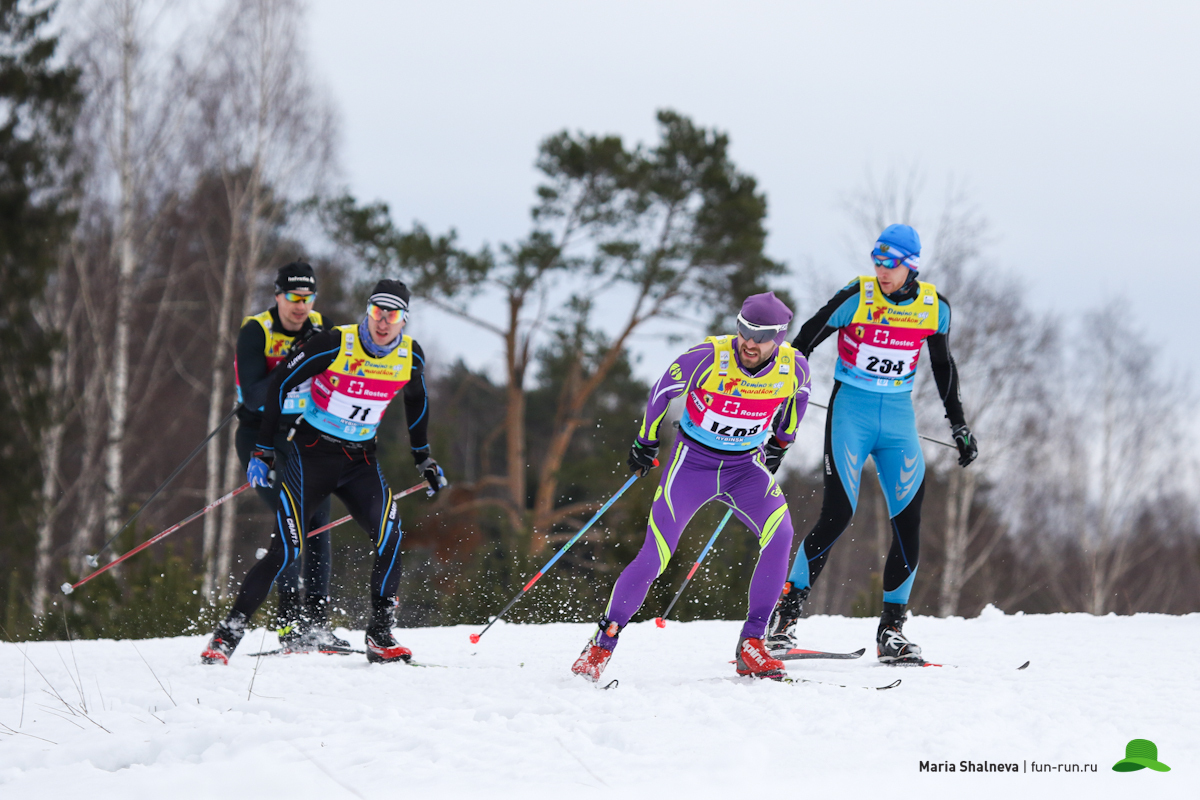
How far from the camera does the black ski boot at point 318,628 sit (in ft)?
18.2

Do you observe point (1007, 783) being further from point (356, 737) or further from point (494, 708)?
point (356, 737)

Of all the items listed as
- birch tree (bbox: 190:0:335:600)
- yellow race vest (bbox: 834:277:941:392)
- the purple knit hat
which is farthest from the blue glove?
birch tree (bbox: 190:0:335:600)

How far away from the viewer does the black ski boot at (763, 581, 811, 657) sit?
16.8ft

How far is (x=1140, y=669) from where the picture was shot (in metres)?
4.97

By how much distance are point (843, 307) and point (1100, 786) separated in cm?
276

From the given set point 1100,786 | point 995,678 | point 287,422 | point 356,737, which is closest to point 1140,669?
point 995,678

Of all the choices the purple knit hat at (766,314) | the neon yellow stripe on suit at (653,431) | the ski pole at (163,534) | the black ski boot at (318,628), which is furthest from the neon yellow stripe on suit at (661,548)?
the ski pole at (163,534)

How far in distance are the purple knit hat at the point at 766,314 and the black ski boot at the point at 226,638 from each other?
9.69ft

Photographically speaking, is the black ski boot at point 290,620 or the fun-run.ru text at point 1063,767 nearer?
the fun-run.ru text at point 1063,767

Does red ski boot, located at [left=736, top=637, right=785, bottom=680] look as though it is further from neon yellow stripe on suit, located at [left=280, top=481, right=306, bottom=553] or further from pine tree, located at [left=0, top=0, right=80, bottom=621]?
pine tree, located at [left=0, top=0, right=80, bottom=621]

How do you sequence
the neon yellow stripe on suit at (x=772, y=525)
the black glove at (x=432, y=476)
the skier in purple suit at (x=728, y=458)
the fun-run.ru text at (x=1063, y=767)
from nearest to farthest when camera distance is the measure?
1. the fun-run.ru text at (x=1063, y=767)
2. the skier in purple suit at (x=728, y=458)
3. the neon yellow stripe on suit at (x=772, y=525)
4. the black glove at (x=432, y=476)

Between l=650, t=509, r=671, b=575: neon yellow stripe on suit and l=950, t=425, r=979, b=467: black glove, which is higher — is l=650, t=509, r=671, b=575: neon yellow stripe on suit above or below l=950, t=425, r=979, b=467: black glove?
below

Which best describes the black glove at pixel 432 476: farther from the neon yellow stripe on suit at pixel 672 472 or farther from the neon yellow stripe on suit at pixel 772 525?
the neon yellow stripe on suit at pixel 772 525

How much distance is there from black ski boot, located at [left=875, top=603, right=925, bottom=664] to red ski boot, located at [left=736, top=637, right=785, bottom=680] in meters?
0.86
